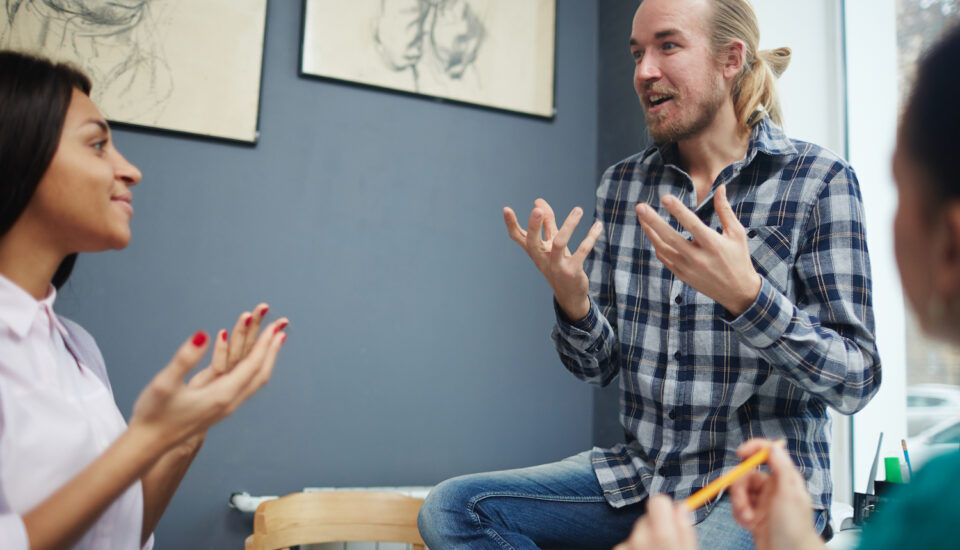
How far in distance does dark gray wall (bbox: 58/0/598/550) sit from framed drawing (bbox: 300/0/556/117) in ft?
0.18

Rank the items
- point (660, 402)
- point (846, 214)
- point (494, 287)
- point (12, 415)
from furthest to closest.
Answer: point (494, 287) → point (660, 402) → point (846, 214) → point (12, 415)

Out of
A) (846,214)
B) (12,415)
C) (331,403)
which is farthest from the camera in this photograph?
(331,403)

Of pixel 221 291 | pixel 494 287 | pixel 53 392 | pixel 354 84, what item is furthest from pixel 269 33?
pixel 53 392

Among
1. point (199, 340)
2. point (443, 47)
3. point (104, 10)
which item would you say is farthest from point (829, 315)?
point (104, 10)

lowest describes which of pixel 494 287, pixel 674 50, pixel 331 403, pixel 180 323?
pixel 331 403

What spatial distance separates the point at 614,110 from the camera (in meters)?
2.26

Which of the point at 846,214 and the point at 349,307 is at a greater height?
the point at 846,214

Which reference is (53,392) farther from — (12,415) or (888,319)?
(888,319)

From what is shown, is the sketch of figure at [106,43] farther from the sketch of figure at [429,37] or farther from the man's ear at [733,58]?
the man's ear at [733,58]

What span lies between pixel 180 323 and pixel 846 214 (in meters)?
1.59

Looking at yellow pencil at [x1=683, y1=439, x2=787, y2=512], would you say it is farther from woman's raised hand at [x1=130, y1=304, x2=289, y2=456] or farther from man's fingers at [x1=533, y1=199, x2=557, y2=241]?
man's fingers at [x1=533, y1=199, x2=557, y2=241]

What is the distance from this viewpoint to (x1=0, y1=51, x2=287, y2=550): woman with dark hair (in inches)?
28.8

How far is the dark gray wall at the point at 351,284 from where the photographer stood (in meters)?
1.81

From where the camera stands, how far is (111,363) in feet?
5.78
